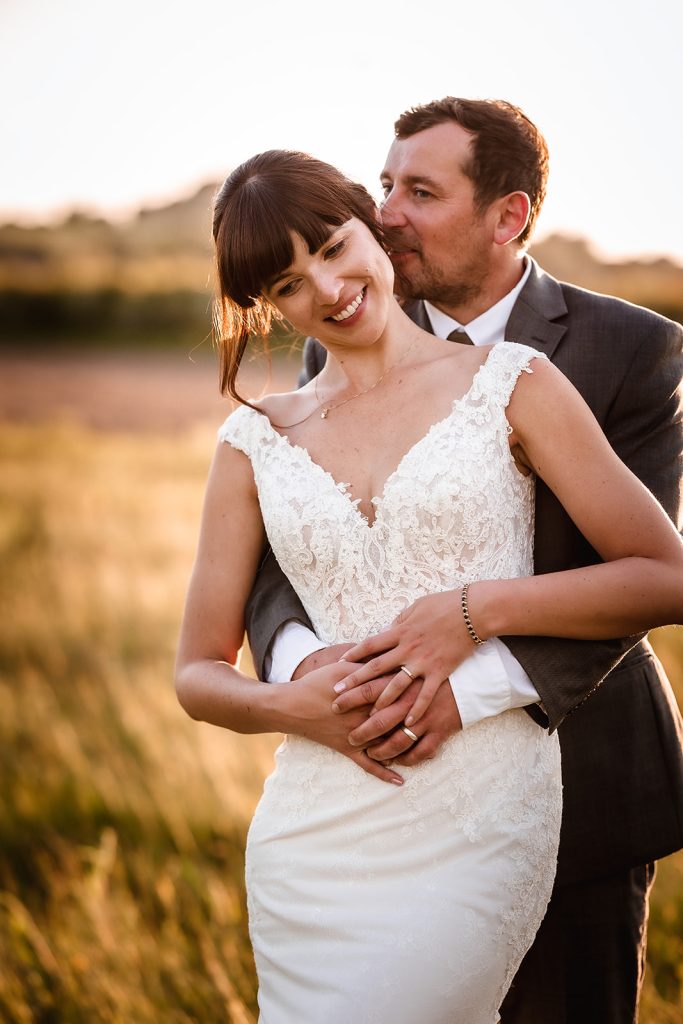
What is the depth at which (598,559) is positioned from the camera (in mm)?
2500

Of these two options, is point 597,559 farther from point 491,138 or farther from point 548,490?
point 491,138

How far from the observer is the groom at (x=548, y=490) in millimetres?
2473

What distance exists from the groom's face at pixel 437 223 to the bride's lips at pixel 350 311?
523mm

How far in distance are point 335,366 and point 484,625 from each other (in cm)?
83

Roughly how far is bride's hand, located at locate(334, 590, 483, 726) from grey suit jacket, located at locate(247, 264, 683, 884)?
35 centimetres

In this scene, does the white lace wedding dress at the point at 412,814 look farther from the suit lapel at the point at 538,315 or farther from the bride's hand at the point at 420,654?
the suit lapel at the point at 538,315

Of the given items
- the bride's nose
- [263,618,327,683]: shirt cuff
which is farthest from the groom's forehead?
[263,618,327,683]: shirt cuff

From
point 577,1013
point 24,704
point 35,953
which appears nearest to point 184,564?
point 24,704

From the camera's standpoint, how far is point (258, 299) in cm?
238

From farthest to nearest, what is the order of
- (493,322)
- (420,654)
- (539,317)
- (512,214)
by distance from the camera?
1. (512,214)
2. (493,322)
3. (539,317)
4. (420,654)

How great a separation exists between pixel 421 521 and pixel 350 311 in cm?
54

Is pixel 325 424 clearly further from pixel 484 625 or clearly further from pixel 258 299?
pixel 484 625

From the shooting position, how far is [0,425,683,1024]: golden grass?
11.1ft

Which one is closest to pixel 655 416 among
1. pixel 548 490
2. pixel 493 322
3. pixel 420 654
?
pixel 548 490
